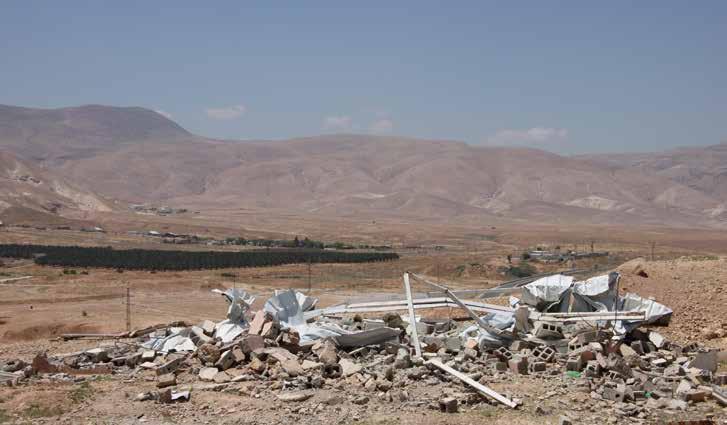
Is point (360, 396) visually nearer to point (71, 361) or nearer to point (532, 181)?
point (71, 361)

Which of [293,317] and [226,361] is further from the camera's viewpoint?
[293,317]

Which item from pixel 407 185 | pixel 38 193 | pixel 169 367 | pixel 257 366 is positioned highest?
pixel 407 185

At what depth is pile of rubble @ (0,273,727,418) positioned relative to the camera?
11016 millimetres

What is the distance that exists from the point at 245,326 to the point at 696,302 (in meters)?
9.10

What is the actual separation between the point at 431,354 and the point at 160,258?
3558cm

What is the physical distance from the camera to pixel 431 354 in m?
12.6

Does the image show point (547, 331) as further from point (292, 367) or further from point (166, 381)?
point (166, 381)

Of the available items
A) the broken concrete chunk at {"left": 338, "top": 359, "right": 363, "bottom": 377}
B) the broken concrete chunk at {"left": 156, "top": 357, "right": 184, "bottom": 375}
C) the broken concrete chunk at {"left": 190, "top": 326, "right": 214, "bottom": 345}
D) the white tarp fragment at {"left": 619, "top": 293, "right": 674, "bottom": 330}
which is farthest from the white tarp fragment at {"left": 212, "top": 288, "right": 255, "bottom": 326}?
the white tarp fragment at {"left": 619, "top": 293, "right": 674, "bottom": 330}

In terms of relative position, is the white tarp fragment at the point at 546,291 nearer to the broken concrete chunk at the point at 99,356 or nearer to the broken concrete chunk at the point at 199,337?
the broken concrete chunk at the point at 199,337

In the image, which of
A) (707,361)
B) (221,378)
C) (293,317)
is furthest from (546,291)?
(221,378)

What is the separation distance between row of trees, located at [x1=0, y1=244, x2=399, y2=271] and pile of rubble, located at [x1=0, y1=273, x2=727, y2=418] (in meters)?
26.6

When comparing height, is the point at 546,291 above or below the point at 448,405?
above

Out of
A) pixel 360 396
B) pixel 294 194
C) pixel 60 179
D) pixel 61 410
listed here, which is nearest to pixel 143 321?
pixel 61 410

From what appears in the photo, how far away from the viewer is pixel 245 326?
1419cm
